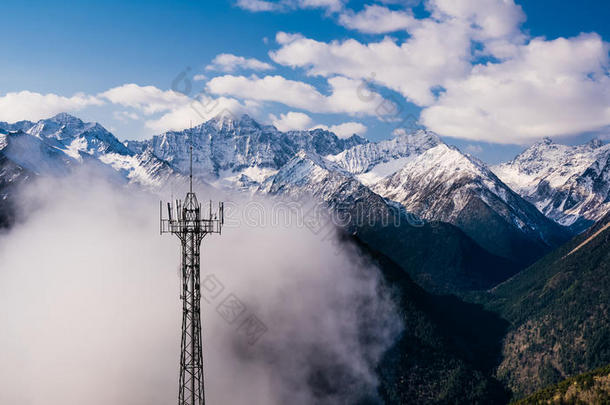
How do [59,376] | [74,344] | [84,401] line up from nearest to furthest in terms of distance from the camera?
[84,401] < [59,376] < [74,344]

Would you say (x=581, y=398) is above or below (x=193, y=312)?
below

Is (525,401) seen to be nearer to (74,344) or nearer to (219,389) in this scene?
(219,389)

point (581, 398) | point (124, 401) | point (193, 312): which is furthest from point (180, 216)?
point (581, 398)

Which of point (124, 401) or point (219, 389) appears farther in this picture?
point (219, 389)

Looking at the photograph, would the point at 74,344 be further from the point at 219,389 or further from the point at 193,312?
the point at 193,312

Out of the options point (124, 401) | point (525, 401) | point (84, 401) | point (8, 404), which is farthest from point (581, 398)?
point (8, 404)

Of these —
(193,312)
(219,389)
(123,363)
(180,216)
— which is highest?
(180,216)

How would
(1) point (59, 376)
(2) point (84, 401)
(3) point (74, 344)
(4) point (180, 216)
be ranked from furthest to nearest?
(3) point (74, 344), (1) point (59, 376), (2) point (84, 401), (4) point (180, 216)

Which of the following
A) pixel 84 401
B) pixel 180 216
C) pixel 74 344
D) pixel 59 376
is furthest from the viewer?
pixel 74 344

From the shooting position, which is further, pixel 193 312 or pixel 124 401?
pixel 124 401
